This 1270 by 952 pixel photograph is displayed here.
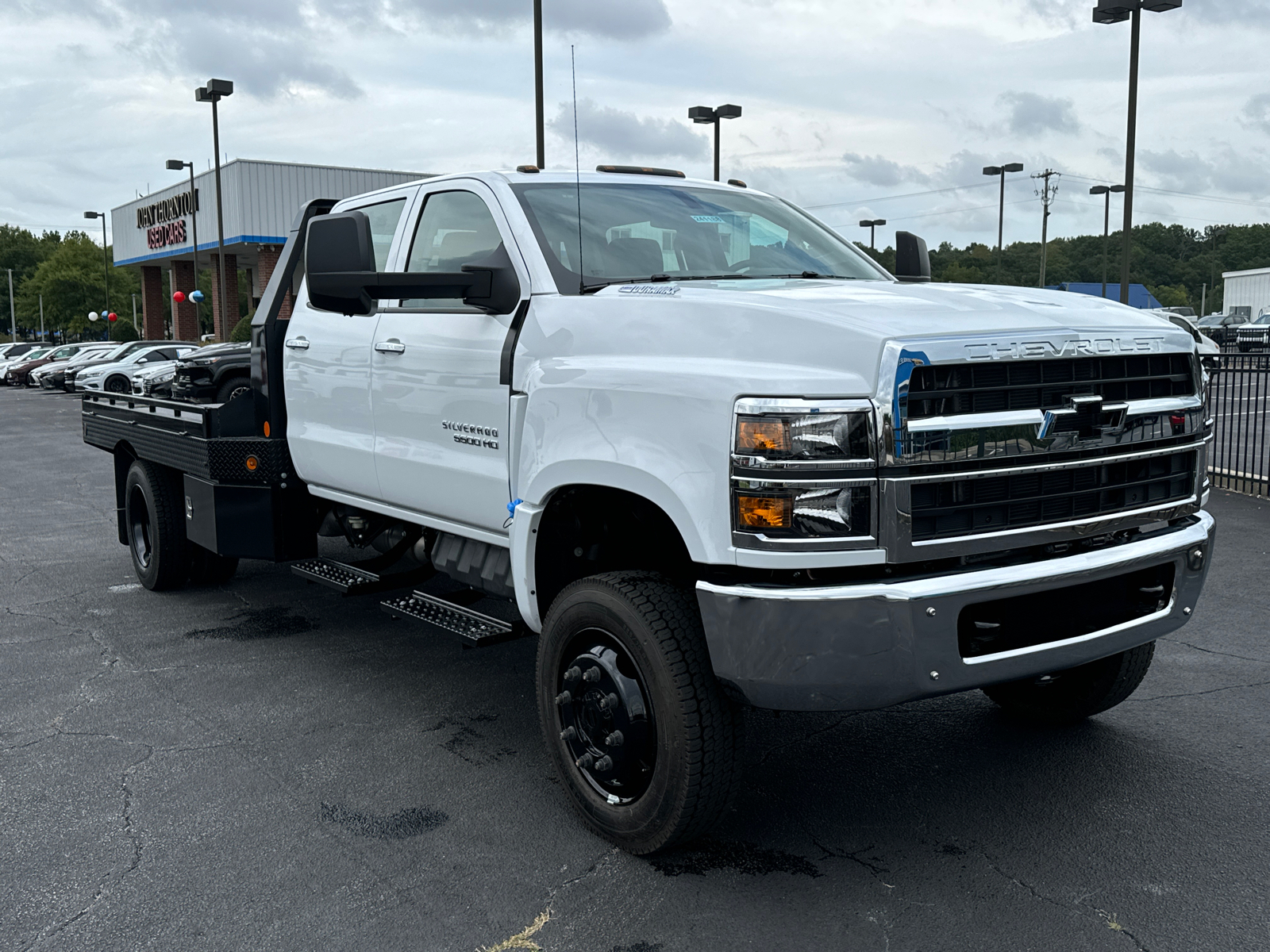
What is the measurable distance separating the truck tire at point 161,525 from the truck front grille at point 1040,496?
5.26 metres

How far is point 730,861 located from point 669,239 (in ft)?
7.46

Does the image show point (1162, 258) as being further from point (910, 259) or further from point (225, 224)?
point (910, 259)

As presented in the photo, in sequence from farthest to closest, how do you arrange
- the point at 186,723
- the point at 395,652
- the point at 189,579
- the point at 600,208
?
1. the point at 189,579
2. the point at 395,652
3. the point at 186,723
4. the point at 600,208

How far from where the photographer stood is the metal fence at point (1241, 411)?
1080 cm

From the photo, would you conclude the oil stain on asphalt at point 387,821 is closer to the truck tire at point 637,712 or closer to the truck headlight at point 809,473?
the truck tire at point 637,712

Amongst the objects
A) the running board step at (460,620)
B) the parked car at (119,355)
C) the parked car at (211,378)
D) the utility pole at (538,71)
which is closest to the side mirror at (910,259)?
the running board step at (460,620)

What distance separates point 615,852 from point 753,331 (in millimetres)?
1648

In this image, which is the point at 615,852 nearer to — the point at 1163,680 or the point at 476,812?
the point at 476,812

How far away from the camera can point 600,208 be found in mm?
4473

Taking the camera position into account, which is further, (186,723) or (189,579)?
(189,579)

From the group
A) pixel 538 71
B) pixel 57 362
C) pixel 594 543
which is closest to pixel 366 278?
pixel 594 543

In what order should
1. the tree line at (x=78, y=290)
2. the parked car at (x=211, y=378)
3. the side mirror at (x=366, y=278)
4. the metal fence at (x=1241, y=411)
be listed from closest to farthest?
the side mirror at (x=366, y=278) → the parked car at (x=211, y=378) → the metal fence at (x=1241, y=411) → the tree line at (x=78, y=290)

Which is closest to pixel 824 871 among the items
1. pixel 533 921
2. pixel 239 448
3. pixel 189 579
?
pixel 533 921

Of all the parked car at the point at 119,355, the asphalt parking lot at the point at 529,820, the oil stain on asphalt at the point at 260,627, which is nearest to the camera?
the asphalt parking lot at the point at 529,820
